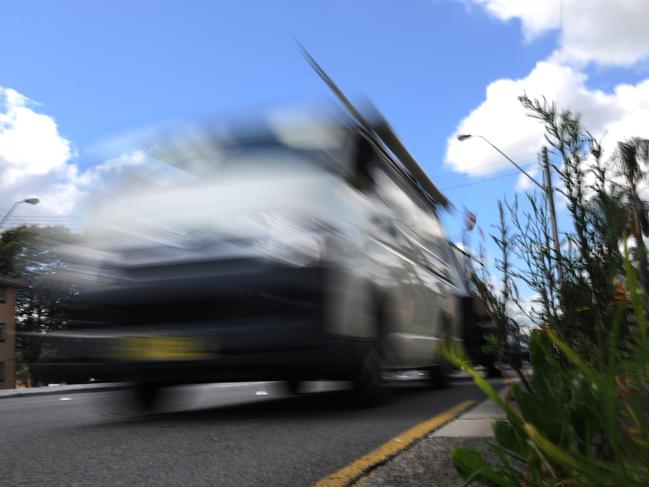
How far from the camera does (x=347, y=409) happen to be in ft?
21.7

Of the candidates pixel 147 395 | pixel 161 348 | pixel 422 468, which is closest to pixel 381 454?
pixel 422 468

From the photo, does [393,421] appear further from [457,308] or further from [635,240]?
[457,308]

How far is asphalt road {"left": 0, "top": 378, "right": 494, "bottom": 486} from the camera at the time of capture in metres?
3.63

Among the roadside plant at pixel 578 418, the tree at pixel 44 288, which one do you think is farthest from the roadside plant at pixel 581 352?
the tree at pixel 44 288

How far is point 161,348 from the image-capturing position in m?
5.48

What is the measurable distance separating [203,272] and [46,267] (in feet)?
5.22

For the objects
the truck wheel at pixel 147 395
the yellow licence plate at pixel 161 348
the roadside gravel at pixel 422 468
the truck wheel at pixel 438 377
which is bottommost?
the roadside gravel at pixel 422 468

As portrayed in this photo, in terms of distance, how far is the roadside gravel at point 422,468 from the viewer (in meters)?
3.28

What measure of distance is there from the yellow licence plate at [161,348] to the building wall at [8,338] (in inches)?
1775

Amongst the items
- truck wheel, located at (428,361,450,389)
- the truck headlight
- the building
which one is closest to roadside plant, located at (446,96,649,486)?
the truck headlight

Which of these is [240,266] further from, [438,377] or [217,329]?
[438,377]

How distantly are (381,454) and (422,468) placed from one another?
439 millimetres

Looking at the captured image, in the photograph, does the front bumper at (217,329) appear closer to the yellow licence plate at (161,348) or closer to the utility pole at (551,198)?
the yellow licence plate at (161,348)

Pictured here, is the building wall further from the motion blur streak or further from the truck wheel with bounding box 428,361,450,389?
the motion blur streak
